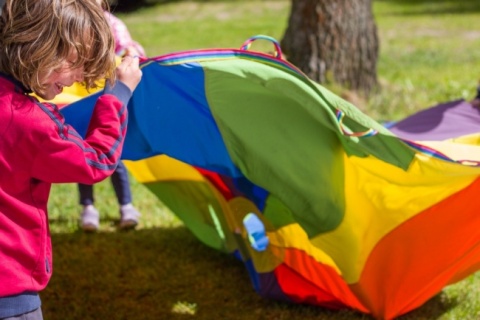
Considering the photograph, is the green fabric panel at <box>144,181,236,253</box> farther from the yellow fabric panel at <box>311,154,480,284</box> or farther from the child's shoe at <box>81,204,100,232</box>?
the yellow fabric panel at <box>311,154,480,284</box>

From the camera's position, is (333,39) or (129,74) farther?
(333,39)

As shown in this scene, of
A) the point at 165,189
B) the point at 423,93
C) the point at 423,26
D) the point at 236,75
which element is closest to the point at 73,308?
the point at 165,189

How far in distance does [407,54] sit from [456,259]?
760 cm

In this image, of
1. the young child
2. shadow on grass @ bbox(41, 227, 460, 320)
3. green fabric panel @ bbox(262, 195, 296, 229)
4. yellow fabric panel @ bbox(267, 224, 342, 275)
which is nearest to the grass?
shadow on grass @ bbox(41, 227, 460, 320)

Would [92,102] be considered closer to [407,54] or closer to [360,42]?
[360,42]

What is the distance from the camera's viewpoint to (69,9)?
1.99 metres

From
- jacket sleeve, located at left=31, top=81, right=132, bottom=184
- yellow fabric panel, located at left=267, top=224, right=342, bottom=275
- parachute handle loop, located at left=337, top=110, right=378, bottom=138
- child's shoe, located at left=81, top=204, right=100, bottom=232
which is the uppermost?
jacket sleeve, located at left=31, top=81, right=132, bottom=184

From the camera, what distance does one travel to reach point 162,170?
3732 millimetres

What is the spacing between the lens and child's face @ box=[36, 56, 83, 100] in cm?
203

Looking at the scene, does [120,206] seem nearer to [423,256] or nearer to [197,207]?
[197,207]

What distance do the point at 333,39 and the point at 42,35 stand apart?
4.79 m

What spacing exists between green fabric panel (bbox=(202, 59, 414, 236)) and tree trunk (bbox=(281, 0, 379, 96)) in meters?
3.66

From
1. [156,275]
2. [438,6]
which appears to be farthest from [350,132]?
[438,6]

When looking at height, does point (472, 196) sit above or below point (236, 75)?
below
